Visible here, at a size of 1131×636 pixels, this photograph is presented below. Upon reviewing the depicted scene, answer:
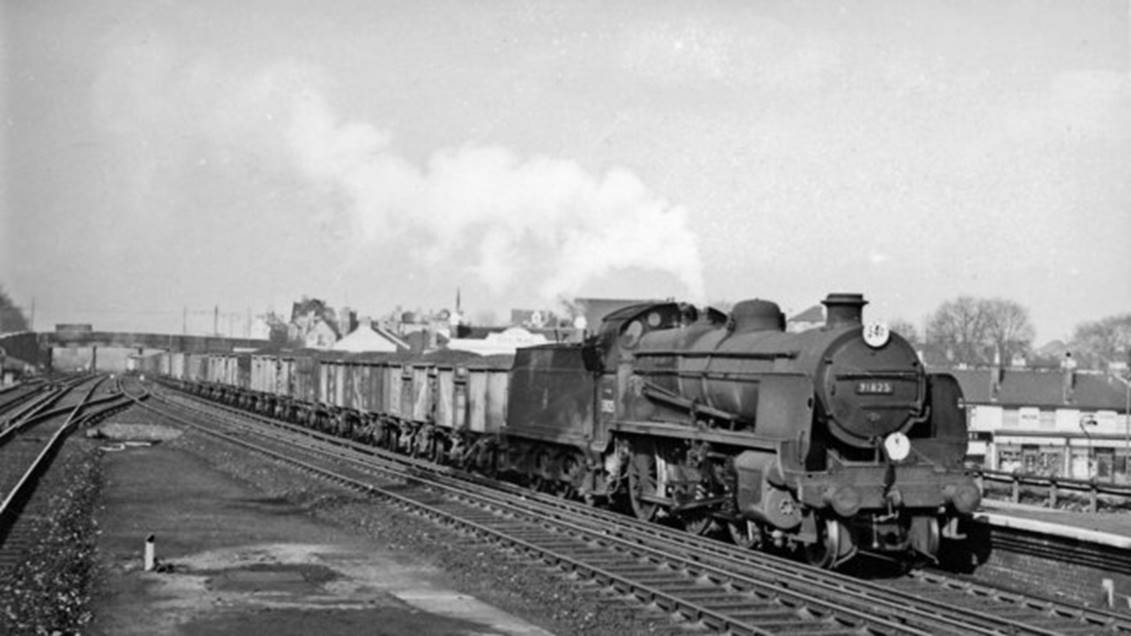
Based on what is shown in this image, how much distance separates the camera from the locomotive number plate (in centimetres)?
1409

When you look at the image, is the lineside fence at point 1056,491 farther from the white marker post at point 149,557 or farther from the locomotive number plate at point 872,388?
the white marker post at point 149,557

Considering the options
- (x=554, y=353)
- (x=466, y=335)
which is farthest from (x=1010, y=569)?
(x=466, y=335)

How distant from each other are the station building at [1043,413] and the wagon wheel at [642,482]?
42232 mm

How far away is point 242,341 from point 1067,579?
117m

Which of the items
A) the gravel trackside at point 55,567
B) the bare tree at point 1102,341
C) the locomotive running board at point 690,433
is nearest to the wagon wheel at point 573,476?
the locomotive running board at point 690,433

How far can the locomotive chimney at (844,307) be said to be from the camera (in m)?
14.8

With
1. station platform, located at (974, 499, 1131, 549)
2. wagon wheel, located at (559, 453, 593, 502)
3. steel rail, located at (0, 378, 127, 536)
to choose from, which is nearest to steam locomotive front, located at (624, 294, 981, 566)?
station platform, located at (974, 499, 1131, 549)

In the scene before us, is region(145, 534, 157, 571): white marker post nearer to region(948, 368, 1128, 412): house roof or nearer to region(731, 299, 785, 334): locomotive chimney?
region(731, 299, 785, 334): locomotive chimney

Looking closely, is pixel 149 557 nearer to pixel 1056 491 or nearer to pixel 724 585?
pixel 724 585

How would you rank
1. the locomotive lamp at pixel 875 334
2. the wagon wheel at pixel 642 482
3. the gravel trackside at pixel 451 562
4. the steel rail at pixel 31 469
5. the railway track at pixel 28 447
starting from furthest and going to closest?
1. the wagon wheel at pixel 642 482
2. the steel rail at pixel 31 469
3. the railway track at pixel 28 447
4. the locomotive lamp at pixel 875 334
5. the gravel trackside at pixel 451 562

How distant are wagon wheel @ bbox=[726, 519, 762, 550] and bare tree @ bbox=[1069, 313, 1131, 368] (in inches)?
4296

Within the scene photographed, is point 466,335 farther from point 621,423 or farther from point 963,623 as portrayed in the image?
point 963,623

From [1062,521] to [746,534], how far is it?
502 centimetres

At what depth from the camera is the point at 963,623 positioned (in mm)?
11016
